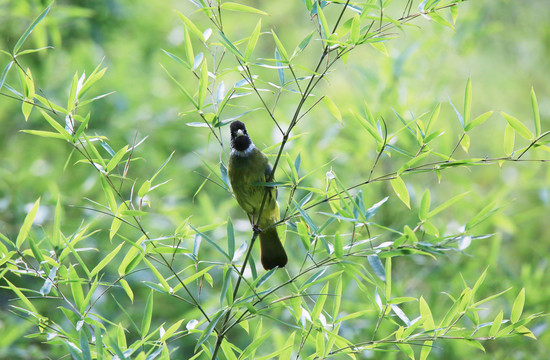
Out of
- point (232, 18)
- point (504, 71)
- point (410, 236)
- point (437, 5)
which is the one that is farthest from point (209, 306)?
point (504, 71)

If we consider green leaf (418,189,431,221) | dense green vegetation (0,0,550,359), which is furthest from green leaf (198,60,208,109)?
dense green vegetation (0,0,550,359)

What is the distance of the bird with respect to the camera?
261 cm

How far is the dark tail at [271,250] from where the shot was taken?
102 inches

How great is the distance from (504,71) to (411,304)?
3.00 meters

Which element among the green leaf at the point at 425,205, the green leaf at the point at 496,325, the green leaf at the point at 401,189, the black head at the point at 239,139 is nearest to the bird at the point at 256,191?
the black head at the point at 239,139

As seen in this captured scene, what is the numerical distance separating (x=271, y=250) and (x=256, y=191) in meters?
0.27

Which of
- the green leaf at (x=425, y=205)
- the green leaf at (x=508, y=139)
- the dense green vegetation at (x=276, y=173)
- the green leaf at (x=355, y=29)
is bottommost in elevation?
the dense green vegetation at (x=276, y=173)

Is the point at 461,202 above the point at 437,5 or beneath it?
beneath

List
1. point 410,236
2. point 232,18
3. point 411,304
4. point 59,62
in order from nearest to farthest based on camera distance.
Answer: point 410,236
point 411,304
point 59,62
point 232,18

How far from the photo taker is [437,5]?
1787 millimetres

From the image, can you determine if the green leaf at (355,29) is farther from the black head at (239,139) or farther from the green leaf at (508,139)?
the black head at (239,139)

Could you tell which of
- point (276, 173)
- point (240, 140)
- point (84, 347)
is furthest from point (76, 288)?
point (276, 173)

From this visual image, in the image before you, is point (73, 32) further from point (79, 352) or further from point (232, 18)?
point (79, 352)

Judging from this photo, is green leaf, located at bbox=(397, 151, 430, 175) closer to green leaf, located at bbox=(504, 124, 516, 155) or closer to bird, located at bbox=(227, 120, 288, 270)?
green leaf, located at bbox=(504, 124, 516, 155)
